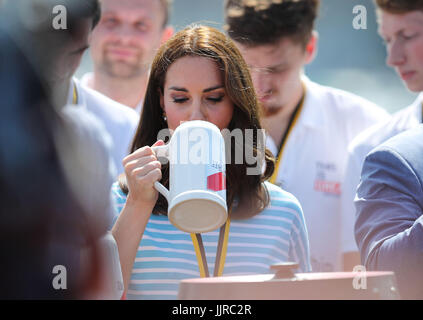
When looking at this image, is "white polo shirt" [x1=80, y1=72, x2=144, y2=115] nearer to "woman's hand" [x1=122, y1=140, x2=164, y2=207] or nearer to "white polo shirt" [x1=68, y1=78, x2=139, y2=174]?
"white polo shirt" [x1=68, y1=78, x2=139, y2=174]

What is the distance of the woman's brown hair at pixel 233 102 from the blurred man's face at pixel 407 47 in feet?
3.41

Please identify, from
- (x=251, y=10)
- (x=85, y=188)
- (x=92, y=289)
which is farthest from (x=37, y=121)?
(x=251, y=10)

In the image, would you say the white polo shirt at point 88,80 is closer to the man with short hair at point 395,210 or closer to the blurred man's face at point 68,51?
the man with short hair at point 395,210

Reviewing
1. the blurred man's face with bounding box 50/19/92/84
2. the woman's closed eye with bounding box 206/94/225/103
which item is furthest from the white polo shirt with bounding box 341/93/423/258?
the blurred man's face with bounding box 50/19/92/84

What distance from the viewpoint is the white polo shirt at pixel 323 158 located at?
9.96 feet

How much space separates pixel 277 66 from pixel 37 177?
230 centimetres

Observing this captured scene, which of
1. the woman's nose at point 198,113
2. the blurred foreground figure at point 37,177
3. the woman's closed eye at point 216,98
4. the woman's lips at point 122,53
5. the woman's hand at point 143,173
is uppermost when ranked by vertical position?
the woman's lips at point 122,53

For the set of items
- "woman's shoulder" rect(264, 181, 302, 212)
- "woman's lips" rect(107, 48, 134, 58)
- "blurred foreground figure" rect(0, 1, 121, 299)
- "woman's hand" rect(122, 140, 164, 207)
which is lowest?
"blurred foreground figure" rect(0, 1, 121, 299)

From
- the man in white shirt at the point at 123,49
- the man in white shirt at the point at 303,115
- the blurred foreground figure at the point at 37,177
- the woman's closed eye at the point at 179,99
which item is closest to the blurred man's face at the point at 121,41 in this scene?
the man in white shirt at the point at 123,49

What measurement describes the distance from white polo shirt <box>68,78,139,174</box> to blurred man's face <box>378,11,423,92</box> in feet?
3.88

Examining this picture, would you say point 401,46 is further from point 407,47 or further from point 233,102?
point 233,102

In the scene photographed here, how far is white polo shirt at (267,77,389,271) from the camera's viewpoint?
3035mm

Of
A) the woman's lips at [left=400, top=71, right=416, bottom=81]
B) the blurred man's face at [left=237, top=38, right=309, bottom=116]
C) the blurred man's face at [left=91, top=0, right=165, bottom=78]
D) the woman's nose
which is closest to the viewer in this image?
the woman's nose

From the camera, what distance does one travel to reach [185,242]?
5.84 ft
